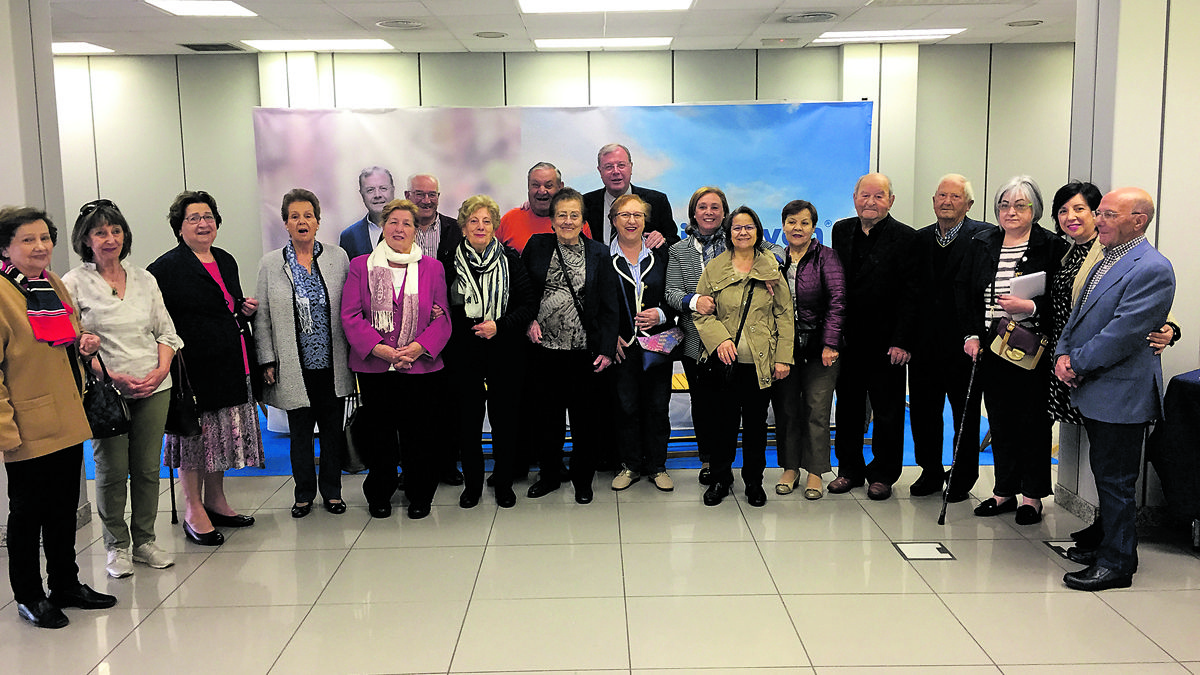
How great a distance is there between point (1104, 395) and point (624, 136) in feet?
→ 12.3

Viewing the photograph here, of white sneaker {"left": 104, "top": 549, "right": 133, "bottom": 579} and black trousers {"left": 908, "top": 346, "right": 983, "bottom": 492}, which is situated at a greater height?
black trousers {"left": 908, "top": 346, "right": 983, "bottom": 492}

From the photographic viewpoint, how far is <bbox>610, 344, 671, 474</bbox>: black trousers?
4891 millimetres

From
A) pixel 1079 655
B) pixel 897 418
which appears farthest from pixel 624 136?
pixel 1079 655

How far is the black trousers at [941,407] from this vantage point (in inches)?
183

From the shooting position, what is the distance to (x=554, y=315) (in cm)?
467

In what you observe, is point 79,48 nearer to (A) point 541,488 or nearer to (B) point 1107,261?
(A) point 541,488

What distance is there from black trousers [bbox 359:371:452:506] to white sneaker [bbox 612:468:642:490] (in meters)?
1.06

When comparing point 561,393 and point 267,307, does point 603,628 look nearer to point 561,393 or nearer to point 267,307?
point 561,393

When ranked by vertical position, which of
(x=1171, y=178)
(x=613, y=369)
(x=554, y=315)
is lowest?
(x=613, y=369)

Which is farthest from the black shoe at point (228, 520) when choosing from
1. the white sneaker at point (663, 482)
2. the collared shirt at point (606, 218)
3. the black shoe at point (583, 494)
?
the collared shirt at point (606, 218)

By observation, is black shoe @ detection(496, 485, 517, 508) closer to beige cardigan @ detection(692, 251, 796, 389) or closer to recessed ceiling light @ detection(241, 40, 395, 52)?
beige cardigan @ detection(692, 251, 796, 389)

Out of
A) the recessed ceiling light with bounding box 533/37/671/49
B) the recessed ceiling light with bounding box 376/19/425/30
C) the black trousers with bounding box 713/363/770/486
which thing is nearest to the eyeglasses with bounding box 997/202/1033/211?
the black trousers with bounding box 713/363/770/486

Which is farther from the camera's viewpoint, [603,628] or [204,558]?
[204,558]

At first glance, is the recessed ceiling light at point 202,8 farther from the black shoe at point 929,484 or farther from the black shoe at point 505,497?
the black shoe at point 929,484
